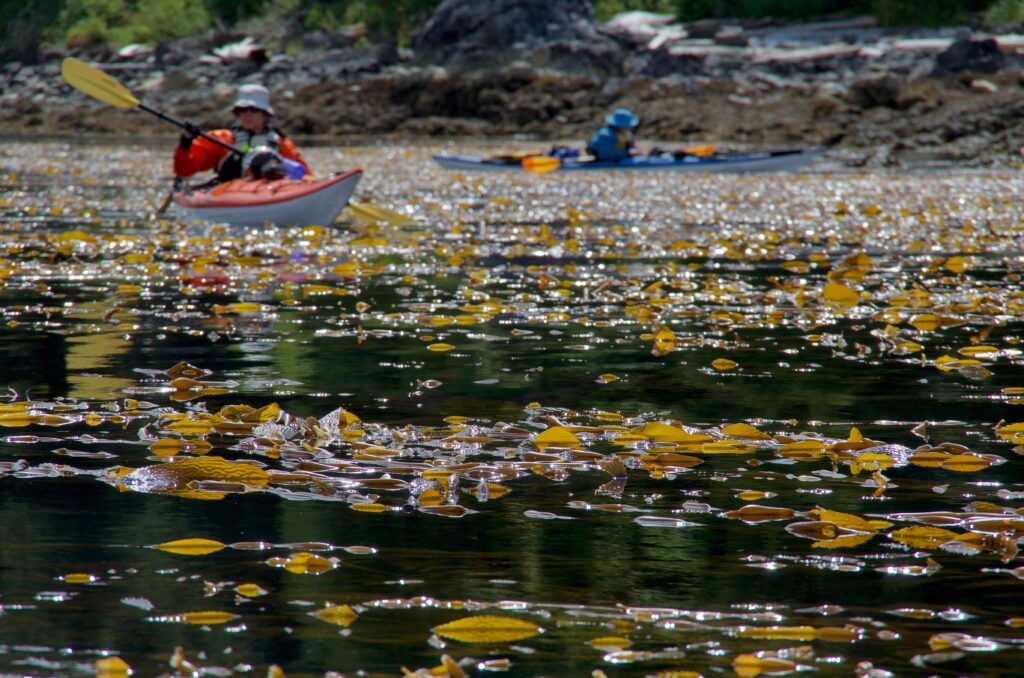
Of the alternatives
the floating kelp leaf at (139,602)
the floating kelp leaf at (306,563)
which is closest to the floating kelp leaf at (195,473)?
the floating kelp leaf at (306,563)

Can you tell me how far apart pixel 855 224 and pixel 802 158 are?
1095 centimetres

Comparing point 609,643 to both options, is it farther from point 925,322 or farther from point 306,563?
point 925,322

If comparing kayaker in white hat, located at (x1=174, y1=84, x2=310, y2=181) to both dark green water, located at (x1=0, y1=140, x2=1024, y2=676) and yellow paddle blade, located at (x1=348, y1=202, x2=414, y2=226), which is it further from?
dark green water, located at (x1=0, y1=140, x2=1024, y2=676)

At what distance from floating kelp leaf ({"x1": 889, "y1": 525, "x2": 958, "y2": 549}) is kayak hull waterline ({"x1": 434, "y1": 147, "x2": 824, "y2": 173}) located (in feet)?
72.6

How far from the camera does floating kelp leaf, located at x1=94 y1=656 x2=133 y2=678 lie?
2.78 metres

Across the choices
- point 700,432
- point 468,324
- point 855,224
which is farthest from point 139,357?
point 855,224

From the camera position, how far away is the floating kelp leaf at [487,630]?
3064 mm

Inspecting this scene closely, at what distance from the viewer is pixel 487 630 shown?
309 centimetres

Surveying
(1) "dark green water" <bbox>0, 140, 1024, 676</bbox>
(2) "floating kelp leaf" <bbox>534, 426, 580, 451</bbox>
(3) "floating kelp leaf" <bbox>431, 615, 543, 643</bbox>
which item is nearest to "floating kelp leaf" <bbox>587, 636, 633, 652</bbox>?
(1) "dark green water" <bbox>0, 140, 1024, 676</bbox>

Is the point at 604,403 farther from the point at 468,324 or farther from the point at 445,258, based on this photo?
the point at 445,258

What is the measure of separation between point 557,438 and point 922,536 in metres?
1.49

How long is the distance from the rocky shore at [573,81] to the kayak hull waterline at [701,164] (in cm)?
1121

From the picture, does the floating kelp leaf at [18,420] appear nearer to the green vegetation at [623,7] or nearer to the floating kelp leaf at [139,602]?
the floating kelp leaf at [139,602]

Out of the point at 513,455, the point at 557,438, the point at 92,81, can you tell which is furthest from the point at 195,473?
the point at 92,81
